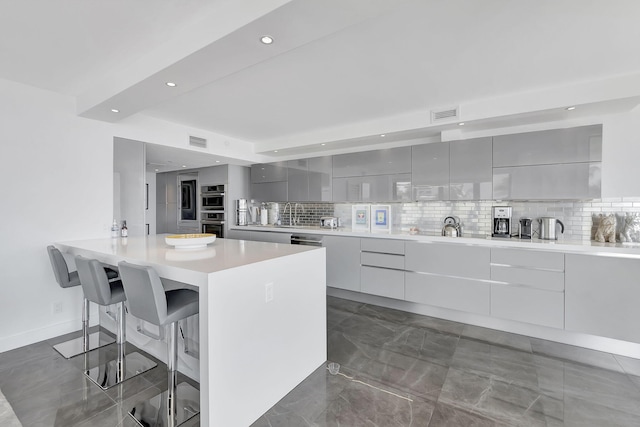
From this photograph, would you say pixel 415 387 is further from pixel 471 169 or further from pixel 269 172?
pixel 269 172

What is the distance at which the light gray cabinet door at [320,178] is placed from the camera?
15.3 feet

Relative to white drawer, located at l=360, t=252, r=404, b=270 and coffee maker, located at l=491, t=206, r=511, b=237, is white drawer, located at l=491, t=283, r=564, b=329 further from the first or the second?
white drawer, located at l=360, t=252, r=404, b=270

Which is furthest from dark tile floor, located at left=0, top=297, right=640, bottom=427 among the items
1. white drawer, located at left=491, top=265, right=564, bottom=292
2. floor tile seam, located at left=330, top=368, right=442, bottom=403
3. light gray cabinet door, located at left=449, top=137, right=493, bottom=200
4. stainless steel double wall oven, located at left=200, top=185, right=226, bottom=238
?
stainless steel double wall oven, located at left=200, top=185, right=226, bottom=238

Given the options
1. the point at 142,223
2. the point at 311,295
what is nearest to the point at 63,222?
the point at 142,223

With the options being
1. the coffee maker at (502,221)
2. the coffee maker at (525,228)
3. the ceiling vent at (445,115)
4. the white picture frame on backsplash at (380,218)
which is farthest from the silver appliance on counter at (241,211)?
the coffee maker at (525,228)

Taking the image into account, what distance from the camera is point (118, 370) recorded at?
2297mm

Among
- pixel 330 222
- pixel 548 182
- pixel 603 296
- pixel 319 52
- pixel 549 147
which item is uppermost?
pixel 319 52

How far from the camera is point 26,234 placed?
2781 millimetres

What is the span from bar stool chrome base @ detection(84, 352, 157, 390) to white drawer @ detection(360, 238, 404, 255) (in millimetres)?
2571

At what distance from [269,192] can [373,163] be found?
6.85 ft

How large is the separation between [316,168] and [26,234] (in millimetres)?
3533

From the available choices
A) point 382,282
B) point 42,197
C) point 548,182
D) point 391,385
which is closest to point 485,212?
point 548,182

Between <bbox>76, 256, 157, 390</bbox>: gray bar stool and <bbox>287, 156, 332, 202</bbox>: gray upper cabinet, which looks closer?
<bbox>76, 256, 157, 390</bbox>: gray bar stool

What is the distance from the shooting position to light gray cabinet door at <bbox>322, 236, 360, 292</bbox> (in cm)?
391
